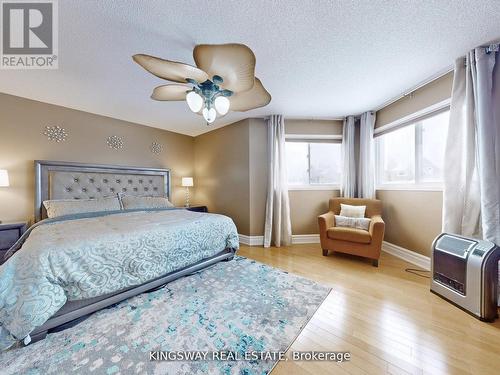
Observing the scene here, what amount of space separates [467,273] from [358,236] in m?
1.02

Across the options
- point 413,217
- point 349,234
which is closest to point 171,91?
point 349,234

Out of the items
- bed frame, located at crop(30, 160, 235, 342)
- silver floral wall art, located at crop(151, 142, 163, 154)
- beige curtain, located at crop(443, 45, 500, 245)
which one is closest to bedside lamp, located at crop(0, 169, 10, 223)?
bed frame, located at crop(30, 160, 235, 342)

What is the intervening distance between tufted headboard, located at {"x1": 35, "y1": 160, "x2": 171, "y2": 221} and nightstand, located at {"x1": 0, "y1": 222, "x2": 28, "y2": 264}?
347mm

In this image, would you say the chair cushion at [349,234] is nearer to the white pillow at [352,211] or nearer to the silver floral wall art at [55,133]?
the white pillow at [352,211]

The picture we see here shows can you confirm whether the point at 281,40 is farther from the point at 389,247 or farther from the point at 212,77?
the point at 389,247

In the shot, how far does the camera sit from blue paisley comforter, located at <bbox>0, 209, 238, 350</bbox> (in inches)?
45.4

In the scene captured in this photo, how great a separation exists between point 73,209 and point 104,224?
0.88m

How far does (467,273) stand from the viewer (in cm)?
154

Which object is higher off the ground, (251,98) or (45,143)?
(251,98)

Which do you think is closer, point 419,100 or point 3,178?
point 3,178

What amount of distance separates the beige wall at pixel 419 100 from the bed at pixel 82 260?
116 inches

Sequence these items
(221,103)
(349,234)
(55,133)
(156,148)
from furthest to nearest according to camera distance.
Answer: (156,148), (55,133), (349,234), (221,103)

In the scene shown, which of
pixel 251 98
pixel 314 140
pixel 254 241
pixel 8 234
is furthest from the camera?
pixel 314 140

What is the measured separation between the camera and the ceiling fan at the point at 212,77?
1.24 m
